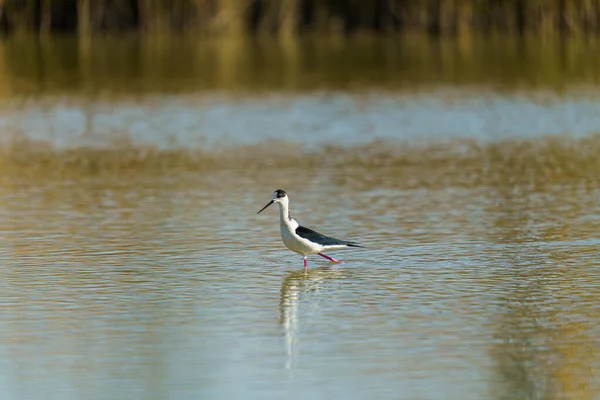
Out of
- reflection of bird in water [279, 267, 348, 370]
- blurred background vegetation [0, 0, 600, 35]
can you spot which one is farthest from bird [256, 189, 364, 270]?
blurred background vegetation [0, 0, 600, 35]

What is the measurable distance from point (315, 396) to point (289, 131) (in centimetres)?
1476

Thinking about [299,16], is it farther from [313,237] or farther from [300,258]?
[313,237]

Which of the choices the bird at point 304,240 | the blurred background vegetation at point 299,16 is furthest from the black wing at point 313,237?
the blurred background vegetation at point 299,16

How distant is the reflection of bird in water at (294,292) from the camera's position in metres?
7.99

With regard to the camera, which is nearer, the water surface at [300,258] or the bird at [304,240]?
the water surface at [300,258]

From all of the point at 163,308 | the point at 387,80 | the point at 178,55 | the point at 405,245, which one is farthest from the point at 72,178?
the point at 178,55

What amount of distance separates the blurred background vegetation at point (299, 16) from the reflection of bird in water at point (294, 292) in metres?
27.2

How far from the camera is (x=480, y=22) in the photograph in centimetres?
3816

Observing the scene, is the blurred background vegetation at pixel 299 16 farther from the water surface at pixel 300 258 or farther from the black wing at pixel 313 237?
the black wing at pixel 313 237

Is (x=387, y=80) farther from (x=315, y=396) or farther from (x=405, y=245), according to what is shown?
(x=315, y=396)

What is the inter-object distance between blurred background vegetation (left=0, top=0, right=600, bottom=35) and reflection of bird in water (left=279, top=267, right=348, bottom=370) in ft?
89.3

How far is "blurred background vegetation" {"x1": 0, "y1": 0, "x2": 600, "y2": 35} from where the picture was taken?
37188 millimetres

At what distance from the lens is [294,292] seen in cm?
956

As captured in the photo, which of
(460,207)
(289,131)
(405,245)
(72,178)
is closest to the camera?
(405,245)
